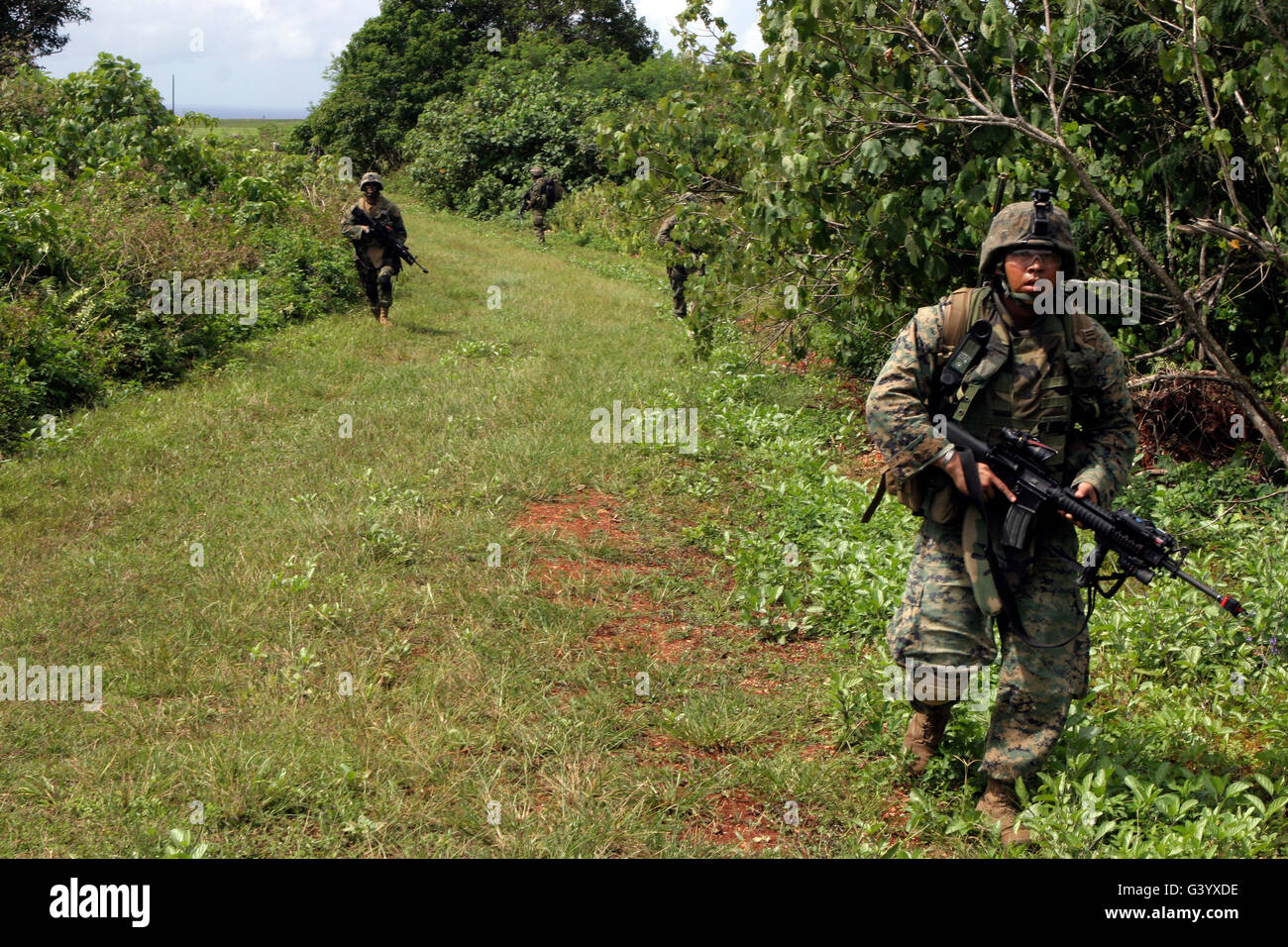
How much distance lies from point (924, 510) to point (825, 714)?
3.87 feet

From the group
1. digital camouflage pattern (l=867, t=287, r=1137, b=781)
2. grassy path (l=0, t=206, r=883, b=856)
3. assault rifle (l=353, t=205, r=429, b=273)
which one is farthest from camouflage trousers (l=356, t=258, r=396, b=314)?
digital camouflage pattern (l=867, t=287, r=1137, b=781)

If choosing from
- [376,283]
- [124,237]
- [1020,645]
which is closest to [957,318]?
[1020,645]

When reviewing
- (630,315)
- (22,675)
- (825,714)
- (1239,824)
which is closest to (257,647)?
(22,675)

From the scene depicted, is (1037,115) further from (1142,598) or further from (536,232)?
(536,232)

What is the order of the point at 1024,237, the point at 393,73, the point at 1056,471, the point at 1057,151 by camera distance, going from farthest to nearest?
the point at 393,73 < the point at 1057,151 < the point at 1056,471 < the point at 1024,237

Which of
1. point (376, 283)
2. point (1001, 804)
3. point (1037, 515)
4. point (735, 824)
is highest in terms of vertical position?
point (376, 283)

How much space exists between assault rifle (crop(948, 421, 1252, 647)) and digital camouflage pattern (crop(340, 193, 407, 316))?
1070cm

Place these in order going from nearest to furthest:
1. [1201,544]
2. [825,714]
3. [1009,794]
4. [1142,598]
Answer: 1. [1009,794]
2. [825,714]
3. [1142,598]
4. [1201,544]

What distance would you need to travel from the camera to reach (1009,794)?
3752mm

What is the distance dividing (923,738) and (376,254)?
10815 mm

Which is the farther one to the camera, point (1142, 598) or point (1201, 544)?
point (1201, 544)

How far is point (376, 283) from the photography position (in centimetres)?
1352

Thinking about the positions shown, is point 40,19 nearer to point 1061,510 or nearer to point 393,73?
point 393,73

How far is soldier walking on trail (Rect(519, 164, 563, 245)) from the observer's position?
80.5 ft
